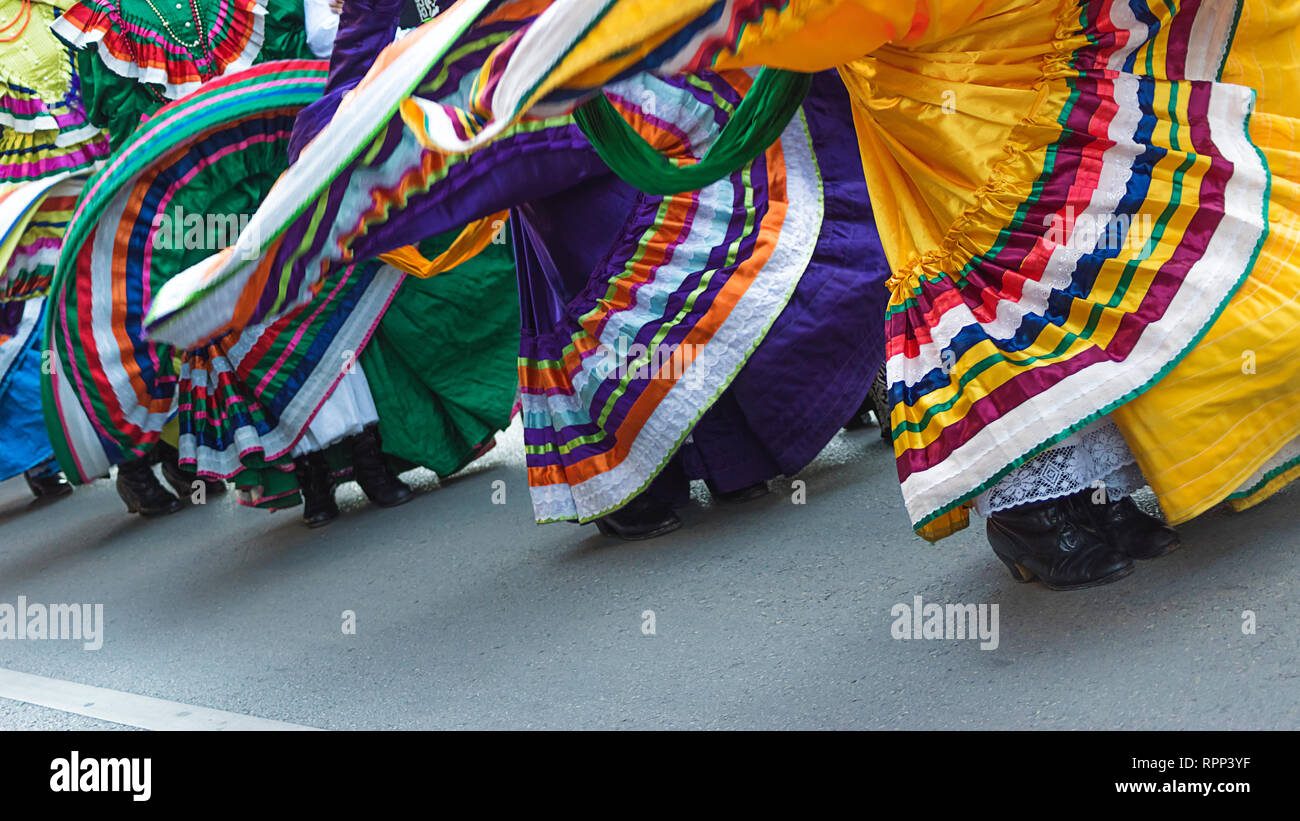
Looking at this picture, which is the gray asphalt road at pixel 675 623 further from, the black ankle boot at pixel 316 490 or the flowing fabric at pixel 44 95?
the flowing fabric at pixel 44 95

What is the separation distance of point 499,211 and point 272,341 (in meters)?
1.19

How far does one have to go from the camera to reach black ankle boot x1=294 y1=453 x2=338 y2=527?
3.92 m

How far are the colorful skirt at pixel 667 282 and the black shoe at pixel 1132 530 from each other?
3.20ft

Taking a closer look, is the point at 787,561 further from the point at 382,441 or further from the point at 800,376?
the point at 382,441

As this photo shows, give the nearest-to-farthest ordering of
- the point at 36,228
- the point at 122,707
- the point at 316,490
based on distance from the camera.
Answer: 1. the point at 122,707
2. the point at 316,490
3. the point at 36,228

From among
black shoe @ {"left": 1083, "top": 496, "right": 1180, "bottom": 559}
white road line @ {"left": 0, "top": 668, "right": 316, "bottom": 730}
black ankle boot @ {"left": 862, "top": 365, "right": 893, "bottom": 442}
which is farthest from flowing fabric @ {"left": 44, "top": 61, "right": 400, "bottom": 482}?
black shoe @ {"left": 1083, "top": 496, "right": 1180, "bottom": 559}

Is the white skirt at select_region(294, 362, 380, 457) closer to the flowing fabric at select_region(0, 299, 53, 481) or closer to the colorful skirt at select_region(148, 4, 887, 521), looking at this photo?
the colorful skirt at select_region(148, 4, 887, 521)

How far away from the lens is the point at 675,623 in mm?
2498

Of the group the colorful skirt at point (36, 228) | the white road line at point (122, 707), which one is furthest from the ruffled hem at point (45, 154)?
the white road line at point (122, 707)

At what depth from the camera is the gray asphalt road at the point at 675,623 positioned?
71.8 inches

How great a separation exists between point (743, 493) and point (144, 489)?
2.37 m

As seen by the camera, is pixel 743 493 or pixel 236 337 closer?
pixel 743 493

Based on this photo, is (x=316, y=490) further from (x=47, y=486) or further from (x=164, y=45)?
(x=47, y=486)

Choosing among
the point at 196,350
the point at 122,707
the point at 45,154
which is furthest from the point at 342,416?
the point at 45,154
